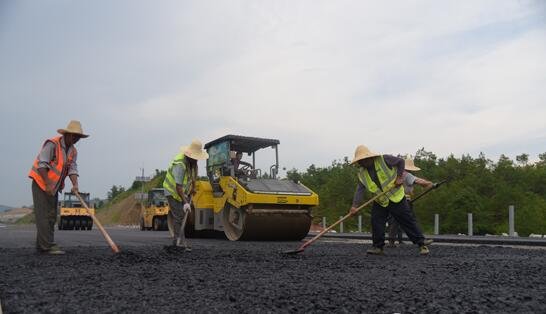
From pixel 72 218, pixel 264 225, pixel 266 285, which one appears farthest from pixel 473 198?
pixel 266 285

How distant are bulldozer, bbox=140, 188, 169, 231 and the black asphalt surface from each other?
18476 mm

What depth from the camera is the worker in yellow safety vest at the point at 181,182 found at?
6699 mm

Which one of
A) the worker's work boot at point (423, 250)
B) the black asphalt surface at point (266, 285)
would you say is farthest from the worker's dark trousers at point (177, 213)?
the worker's work boot at point (423, 250)

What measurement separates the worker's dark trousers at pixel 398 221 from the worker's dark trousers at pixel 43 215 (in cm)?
398

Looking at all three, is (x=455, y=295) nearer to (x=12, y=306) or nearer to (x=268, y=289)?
(x=268, y=289)

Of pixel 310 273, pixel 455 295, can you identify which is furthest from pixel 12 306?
pixel 455 295

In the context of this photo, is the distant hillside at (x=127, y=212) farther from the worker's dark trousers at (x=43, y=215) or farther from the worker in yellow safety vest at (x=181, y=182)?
the worker's dark trousers at (x=43, y=215)

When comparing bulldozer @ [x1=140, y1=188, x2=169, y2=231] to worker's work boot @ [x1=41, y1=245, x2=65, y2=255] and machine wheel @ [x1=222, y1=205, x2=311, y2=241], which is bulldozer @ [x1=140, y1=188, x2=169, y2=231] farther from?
worker's work boot @ [x1=41, y1=245, x2=65, y2=255]

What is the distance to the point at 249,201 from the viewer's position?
9.78 m

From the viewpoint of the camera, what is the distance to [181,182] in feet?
22.0

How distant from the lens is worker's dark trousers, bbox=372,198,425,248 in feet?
21.9

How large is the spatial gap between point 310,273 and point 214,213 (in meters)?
6.90

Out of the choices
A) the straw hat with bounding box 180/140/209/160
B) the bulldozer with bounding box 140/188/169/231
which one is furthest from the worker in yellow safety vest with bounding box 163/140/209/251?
the bulldozer with bounding box 140/188/169/231

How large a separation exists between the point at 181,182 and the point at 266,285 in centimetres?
332
